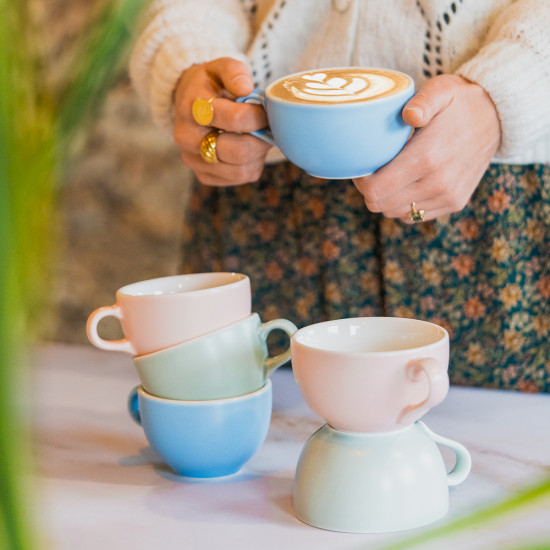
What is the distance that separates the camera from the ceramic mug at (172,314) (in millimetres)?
623

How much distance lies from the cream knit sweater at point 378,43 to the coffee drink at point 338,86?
15cm

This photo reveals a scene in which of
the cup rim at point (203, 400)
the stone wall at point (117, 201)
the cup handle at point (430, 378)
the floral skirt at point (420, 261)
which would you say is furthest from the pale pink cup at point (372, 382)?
the stone wall at point (117, 201)

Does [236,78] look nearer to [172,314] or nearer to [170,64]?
[170,64]

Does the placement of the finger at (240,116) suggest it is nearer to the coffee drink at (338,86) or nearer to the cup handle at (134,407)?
the coffee drink at (338,86)

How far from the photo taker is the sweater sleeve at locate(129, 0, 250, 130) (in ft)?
3.02

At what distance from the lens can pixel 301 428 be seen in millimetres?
779

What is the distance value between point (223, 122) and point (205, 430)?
1.09ft

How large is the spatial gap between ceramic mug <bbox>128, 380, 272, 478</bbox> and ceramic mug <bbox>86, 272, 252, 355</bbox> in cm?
5

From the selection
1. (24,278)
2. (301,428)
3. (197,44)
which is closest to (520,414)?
(301,428)

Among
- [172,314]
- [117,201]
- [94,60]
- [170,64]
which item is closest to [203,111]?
[170,64]

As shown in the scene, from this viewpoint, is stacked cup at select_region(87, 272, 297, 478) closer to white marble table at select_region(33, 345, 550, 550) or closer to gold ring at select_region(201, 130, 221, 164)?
white marble table at select_region(33, 345, 550, 550)

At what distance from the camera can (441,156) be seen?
0.73 metres

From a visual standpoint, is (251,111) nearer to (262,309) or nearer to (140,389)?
(140,389)

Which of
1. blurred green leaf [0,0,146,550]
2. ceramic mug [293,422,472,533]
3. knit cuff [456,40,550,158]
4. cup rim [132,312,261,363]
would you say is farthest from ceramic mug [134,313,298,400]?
blurred green leaf [0,0,146,550]
